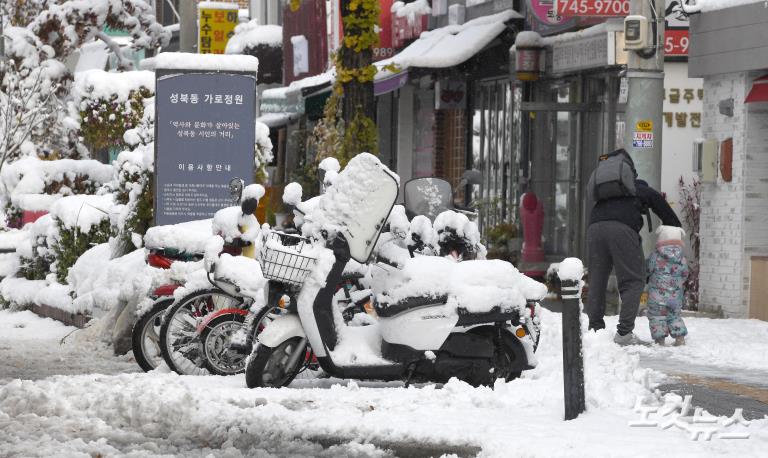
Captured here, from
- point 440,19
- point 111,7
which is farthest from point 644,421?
point 111,7

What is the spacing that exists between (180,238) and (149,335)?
99 cm

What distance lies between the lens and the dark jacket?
47.4 feet

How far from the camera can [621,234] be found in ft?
47.1

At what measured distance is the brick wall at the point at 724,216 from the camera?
59.6 feet

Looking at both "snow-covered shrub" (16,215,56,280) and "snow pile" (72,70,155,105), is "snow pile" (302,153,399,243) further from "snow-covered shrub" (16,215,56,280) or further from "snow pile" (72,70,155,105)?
"snow pile" (72,70,155,105)

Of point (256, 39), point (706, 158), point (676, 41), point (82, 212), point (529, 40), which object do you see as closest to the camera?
point (82, 212)

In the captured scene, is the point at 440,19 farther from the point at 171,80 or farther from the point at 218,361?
the point at 218,361

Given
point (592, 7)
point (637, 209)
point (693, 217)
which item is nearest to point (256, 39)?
point (693, 217)

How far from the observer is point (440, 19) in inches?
1120

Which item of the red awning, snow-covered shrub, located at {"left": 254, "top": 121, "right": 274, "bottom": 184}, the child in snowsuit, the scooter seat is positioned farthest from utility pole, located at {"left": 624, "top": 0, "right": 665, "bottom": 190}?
the scooter seat

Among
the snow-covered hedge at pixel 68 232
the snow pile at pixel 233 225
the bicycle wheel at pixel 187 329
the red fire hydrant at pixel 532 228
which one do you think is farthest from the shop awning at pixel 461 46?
the bicycle wheel at pixel 187 329

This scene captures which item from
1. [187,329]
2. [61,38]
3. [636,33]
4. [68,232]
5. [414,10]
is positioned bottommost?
[187,329]

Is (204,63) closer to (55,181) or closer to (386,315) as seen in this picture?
(386,315)

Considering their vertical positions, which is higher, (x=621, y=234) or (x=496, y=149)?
(x=496, y=149)
